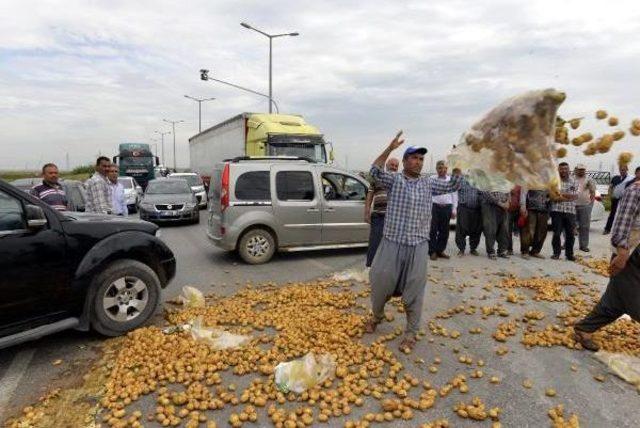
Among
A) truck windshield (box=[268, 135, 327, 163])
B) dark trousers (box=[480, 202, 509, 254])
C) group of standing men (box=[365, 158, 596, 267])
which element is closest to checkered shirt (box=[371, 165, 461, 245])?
group of standing men (box=[365, 158, 596, 267])

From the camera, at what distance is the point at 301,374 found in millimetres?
3836

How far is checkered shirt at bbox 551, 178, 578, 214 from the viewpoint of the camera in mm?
8797

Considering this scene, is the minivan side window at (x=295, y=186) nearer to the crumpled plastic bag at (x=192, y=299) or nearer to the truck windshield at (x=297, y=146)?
the crumpled plastic bag at (x=192, y=299)

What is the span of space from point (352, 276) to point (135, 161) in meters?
26.1

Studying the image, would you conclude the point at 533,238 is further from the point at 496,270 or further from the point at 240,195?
the point at 240,195

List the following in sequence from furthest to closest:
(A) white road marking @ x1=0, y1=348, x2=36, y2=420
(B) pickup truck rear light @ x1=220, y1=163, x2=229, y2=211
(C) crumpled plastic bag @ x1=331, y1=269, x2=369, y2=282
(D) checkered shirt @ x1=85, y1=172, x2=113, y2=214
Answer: (B) pickup truck rear light @ x1=220, y1=163, x2=229, y2=211 < (C) crumpled plastic bag @ x1=331, y1=269, x2=369, y2=282 < (D) checkered shirt @ x1=85, y1=172, x2=113, y2=214 < (A) white road marking @ x1=0, y1=348, x2=36, y2=420

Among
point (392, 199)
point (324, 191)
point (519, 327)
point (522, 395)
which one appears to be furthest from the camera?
point (324, 191)

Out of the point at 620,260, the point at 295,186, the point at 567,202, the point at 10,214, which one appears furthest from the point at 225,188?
the point at 567,202

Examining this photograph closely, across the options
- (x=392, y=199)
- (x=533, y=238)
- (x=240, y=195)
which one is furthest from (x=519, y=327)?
(x=240, y=195)

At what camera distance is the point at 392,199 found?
451 cm

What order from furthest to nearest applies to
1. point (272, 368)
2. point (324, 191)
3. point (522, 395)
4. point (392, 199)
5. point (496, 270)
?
point (324, 191)
point (496, 270)
point (392, 199)
point (272, 368)
point (522, 395)

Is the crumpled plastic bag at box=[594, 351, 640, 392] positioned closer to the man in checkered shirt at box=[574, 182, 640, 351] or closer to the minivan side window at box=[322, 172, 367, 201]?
the man in checkered shirt at box=[574, 182, 640, 351]

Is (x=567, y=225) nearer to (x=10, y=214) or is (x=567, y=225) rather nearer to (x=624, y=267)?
(x=624, y=267)

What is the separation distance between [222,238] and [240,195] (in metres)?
0.89
